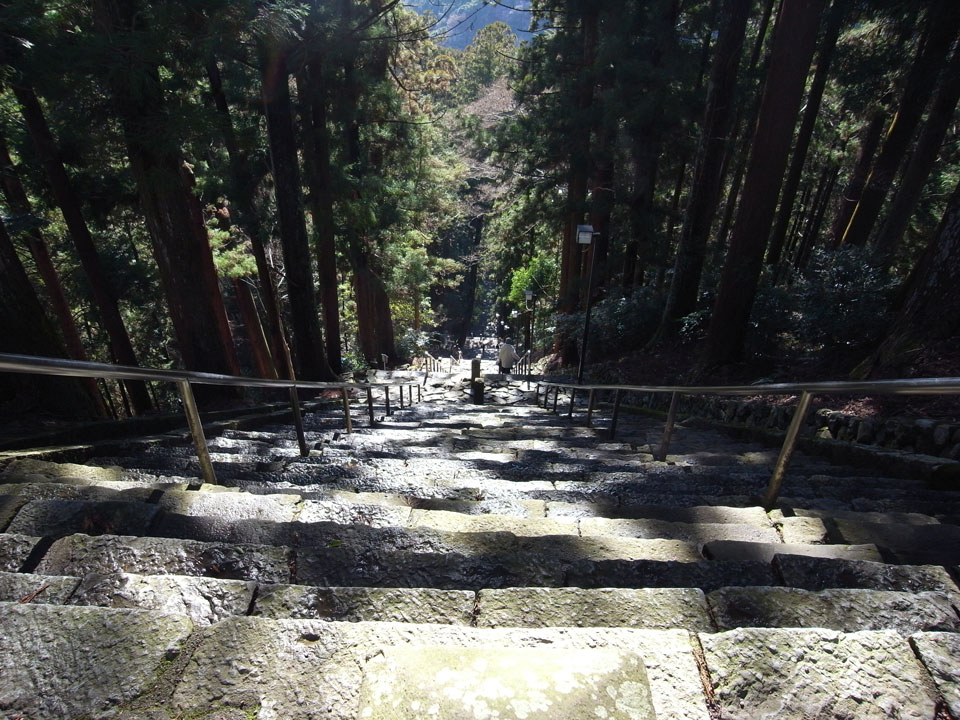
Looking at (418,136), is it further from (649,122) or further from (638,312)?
(638,312)

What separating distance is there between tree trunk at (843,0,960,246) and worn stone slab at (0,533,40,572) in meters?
11.6

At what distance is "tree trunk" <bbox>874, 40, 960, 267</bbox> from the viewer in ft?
28.7

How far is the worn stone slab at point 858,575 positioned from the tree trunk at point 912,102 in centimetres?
986

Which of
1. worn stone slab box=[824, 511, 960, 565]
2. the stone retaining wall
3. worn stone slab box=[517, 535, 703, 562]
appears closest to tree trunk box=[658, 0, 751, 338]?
the stone retaining wall

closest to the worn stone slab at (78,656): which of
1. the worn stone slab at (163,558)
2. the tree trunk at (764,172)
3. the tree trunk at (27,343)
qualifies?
the worn stone slab at (163,558)

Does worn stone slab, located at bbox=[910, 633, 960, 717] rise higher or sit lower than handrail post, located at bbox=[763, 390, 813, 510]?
higher

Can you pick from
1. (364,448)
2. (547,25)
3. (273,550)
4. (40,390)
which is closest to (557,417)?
(364,448)

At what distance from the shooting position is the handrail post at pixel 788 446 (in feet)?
8.57

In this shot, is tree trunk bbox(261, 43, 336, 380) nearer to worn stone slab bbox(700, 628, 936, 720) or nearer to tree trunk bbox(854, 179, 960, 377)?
tree trunk bbox(854, 179, 960, 377)

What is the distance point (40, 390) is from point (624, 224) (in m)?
13.4

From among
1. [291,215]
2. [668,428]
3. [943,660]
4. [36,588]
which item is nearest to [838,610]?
[943,660]

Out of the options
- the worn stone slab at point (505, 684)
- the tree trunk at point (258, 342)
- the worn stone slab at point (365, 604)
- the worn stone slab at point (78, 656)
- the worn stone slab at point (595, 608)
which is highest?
the worn stone slab at point (505, 684)

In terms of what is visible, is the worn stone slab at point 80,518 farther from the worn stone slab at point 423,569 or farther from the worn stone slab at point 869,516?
the worn stone slab at point 869,516

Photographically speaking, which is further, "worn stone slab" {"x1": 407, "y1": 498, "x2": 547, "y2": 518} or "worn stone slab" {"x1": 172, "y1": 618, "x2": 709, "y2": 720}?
"worn stone slab" {"x1": 407, "y1": 498, "x2": 547, "y2": 518}
